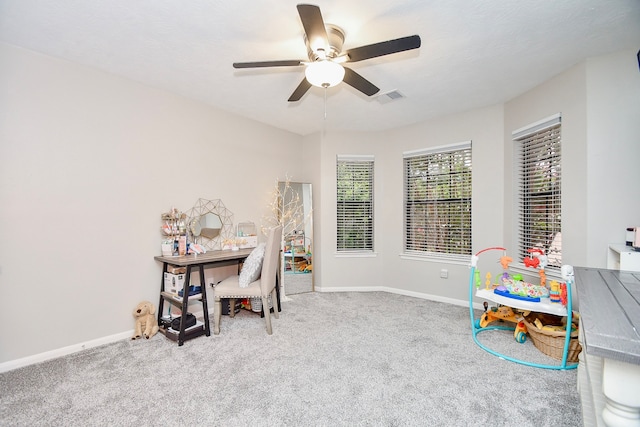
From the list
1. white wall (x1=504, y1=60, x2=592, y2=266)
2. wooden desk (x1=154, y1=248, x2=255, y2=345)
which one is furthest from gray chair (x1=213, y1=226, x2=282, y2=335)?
white wall (x1=504, y1=60, x2=592, y2=266)

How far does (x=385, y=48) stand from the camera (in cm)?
180

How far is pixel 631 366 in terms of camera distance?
72 centimetres

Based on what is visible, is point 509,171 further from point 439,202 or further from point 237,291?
point 237,291

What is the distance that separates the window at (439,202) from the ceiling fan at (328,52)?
2.23 metres

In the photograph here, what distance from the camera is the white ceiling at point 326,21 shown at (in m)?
1.86

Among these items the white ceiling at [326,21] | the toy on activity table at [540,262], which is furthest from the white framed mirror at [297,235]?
the toy on activity table at [540,262]

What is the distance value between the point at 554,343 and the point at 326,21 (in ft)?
9.99

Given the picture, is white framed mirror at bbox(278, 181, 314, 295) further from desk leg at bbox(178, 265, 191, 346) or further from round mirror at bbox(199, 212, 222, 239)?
desk leg at bbox(178, 265, 191, 346)

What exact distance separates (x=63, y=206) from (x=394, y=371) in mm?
3000

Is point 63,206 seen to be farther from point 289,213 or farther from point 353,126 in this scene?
point 353,126

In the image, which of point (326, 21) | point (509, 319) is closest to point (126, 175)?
point (326, 21)

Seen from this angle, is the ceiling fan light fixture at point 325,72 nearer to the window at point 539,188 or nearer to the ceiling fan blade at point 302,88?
the ceiling fan blade at point 302,88

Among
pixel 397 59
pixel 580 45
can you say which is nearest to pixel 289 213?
pixel 397 59

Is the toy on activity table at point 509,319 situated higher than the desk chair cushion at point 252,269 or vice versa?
the desk chair cushion at point 252,269
